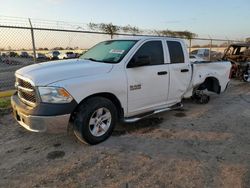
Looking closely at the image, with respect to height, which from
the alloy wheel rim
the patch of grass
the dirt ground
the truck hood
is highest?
the truck hood

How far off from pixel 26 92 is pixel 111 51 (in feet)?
6.11

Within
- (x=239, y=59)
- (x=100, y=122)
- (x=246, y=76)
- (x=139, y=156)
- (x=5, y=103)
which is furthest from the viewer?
(x=239, y=59)

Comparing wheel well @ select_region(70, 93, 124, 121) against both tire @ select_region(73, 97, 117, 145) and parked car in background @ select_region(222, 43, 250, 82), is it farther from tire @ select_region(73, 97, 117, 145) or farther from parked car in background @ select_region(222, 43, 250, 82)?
parked car in background @ select_region(222, 43, 250, 82)

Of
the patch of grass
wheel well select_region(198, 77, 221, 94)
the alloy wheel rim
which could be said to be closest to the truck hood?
the alloy wheel rim

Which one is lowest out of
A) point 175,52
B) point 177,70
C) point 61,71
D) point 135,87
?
point 135,87

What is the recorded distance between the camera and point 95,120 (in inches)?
164

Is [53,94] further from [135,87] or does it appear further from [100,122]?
[135,87]

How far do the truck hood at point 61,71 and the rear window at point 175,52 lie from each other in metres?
1.71

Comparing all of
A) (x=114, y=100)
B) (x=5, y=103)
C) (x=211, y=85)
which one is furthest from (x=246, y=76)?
(x=5, y=103)

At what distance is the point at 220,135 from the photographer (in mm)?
4699

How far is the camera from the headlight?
367cm

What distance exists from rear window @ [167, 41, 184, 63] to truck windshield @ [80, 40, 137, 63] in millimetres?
985

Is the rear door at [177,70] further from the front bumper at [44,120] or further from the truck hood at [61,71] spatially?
the front bumper at [44,120]

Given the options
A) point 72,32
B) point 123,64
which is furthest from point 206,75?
point 72,32
